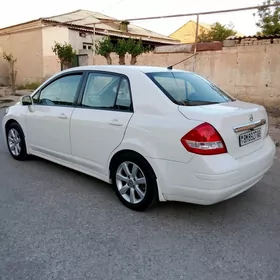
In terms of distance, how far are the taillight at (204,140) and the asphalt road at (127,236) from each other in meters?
0.80

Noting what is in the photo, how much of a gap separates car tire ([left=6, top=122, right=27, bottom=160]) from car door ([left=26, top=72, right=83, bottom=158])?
246 mm

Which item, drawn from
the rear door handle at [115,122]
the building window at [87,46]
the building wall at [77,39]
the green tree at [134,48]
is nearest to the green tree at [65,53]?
the building wall at [77,39]

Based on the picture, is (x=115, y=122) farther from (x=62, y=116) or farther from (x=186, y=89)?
(x=62, y=116)

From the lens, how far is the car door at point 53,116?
4047mm

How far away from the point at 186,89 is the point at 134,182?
1.22 metres

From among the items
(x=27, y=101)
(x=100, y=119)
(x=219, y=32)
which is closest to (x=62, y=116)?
(x=100, y=119)

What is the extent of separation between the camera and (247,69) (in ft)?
32.4

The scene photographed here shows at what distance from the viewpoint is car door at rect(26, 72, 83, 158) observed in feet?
13.3

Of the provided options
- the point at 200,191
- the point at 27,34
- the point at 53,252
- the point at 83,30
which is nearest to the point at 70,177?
the point at 53,252

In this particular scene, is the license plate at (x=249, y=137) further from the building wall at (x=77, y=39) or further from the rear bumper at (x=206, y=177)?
the building wall at (x=77, y=39)

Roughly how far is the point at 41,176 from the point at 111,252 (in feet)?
7.13

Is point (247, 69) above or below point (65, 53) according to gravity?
below

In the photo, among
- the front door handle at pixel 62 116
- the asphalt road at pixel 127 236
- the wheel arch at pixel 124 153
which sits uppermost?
the front door handle at pixel 62 116

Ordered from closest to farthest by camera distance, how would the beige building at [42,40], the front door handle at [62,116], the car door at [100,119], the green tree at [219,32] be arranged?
1. the car door at [100,119]
2. the front door handle at [62,116]
3. the beige building at [42,40]
4. the green tree at [219,32]
